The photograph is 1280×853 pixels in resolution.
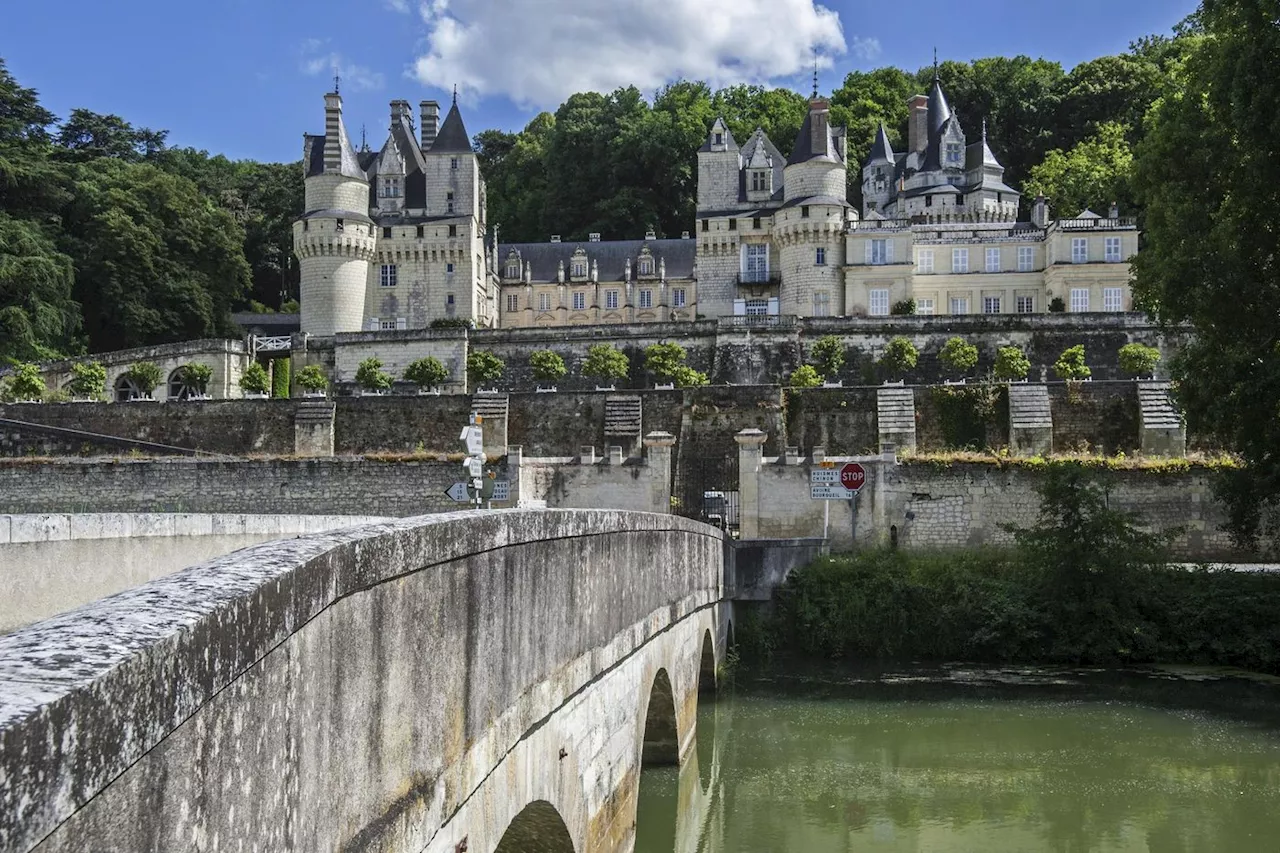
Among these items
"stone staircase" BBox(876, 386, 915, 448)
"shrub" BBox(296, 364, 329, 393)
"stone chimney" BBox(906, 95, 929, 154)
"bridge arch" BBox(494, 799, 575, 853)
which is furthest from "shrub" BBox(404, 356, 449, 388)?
"bridge arch" BBox(494, 799, 575, 853)

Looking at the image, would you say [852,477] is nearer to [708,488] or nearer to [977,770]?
[708,488]

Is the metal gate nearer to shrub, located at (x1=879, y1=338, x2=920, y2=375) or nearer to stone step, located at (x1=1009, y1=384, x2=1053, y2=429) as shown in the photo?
stone step, located at (x1=1009, y1=384, x2=1053, y2=429)

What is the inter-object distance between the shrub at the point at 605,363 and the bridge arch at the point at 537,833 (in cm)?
3877

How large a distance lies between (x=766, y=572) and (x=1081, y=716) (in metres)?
6.91

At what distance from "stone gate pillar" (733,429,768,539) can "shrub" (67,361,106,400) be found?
2731 cm

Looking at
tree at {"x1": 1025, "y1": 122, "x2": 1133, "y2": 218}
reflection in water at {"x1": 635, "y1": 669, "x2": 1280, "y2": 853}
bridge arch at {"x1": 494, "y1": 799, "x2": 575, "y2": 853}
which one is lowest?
reflection in water at {"x1": 635, "y1": 669, "x2": 1280, "y2": 853}

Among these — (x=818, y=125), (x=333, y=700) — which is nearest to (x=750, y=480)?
(x=333, y=700)

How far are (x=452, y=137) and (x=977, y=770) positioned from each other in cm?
4660

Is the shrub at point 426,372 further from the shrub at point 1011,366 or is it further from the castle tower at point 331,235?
the shrub at point 1011,366

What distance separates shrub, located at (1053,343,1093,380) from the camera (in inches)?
1617

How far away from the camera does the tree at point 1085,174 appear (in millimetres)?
59344

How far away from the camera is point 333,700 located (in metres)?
3.84

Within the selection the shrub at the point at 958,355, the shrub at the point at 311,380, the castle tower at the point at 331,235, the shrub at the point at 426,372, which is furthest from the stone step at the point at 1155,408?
the castle tower at the point at 331,235

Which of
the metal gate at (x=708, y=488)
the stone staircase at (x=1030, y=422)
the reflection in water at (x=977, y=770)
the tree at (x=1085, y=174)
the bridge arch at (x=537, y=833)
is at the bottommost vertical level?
the reflection in water at (x=977, y=770)
